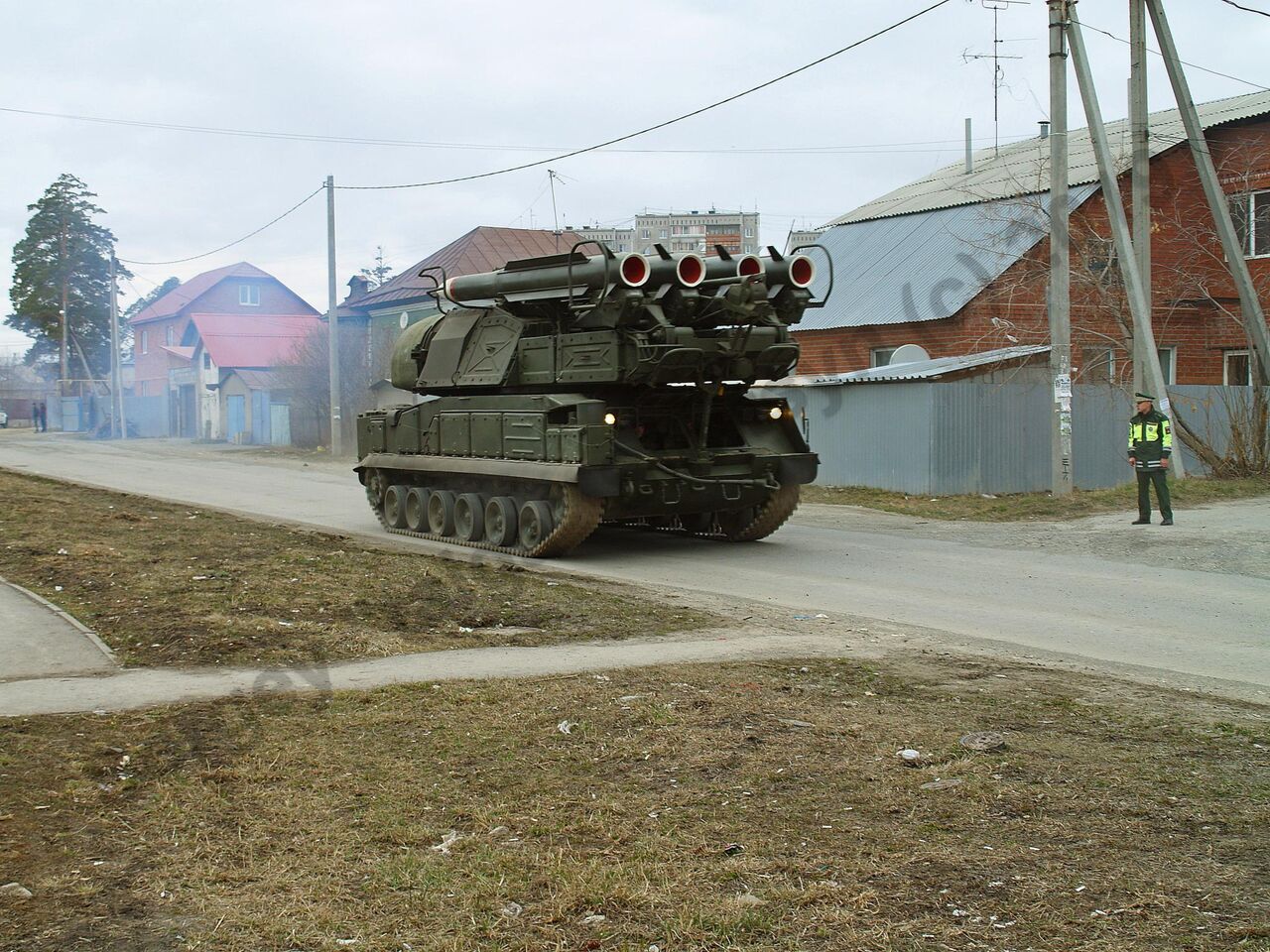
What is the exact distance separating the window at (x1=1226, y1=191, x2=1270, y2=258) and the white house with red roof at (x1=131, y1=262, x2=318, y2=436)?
39.5 meters

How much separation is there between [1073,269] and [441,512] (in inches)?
644

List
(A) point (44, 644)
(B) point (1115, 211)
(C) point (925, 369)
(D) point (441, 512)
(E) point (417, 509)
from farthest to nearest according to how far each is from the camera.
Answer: (C) point (925, 369) → (B) point (1115, 211) → (E) point (417, 509) → (D) point (441, 512) → (A) point (44, 644)

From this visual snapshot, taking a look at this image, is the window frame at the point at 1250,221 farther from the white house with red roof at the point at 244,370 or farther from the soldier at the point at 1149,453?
the white house with red roof at the point at 244,370

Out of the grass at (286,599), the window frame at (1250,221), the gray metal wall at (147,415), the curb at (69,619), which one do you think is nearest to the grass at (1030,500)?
the grass at (286,599)

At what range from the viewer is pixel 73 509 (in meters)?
17.5

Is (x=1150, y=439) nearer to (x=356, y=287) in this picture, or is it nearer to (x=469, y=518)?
(x=469, y=518)

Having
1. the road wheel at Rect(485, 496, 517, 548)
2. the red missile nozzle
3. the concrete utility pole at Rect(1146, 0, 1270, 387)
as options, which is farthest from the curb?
the concrete utility pole at Rect(1146, 0, 1270, 387)

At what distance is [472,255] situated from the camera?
4775cm

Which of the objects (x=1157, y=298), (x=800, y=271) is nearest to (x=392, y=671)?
(x=800, y=271)

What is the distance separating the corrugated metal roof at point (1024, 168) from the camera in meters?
30.0

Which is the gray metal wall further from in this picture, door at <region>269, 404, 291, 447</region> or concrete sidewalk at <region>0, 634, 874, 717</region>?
concrete sidewalk at <region>0, 634, 874, 717</region>

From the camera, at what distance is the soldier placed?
648 inches

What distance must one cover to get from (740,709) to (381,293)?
43348 mm

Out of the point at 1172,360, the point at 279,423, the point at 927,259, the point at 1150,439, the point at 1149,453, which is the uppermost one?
the point at 927,259
